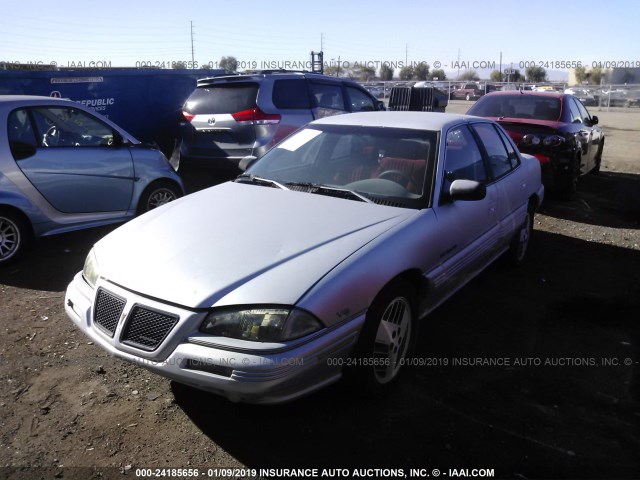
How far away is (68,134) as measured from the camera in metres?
5.87

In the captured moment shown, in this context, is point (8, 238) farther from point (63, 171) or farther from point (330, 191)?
point (330, 191)

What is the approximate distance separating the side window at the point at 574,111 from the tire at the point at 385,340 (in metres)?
6.36

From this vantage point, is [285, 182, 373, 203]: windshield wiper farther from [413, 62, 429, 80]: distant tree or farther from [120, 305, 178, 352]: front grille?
[413, 62, 429, 80]: distant tree

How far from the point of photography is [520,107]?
28.3 ft

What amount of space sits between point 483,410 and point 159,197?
4.74 metres

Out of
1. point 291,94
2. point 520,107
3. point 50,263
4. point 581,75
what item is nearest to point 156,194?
point 50,263

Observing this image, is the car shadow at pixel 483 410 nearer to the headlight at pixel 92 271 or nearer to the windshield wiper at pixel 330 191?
the headlight at pixel 92 271

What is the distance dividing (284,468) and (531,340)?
222 centimetres

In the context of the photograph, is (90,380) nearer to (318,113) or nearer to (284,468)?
(284,468)

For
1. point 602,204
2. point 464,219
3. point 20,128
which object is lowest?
point 602,204

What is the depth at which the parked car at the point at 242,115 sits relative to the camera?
7.52 meters

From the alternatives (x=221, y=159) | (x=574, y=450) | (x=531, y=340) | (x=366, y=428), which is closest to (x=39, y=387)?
(x=366, y=428)

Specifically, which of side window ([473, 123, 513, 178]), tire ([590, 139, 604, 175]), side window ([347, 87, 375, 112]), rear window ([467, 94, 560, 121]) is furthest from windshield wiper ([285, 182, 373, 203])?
tire ([590, 139, 604, 175])

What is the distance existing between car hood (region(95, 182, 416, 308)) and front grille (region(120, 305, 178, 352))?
0.09 metres
